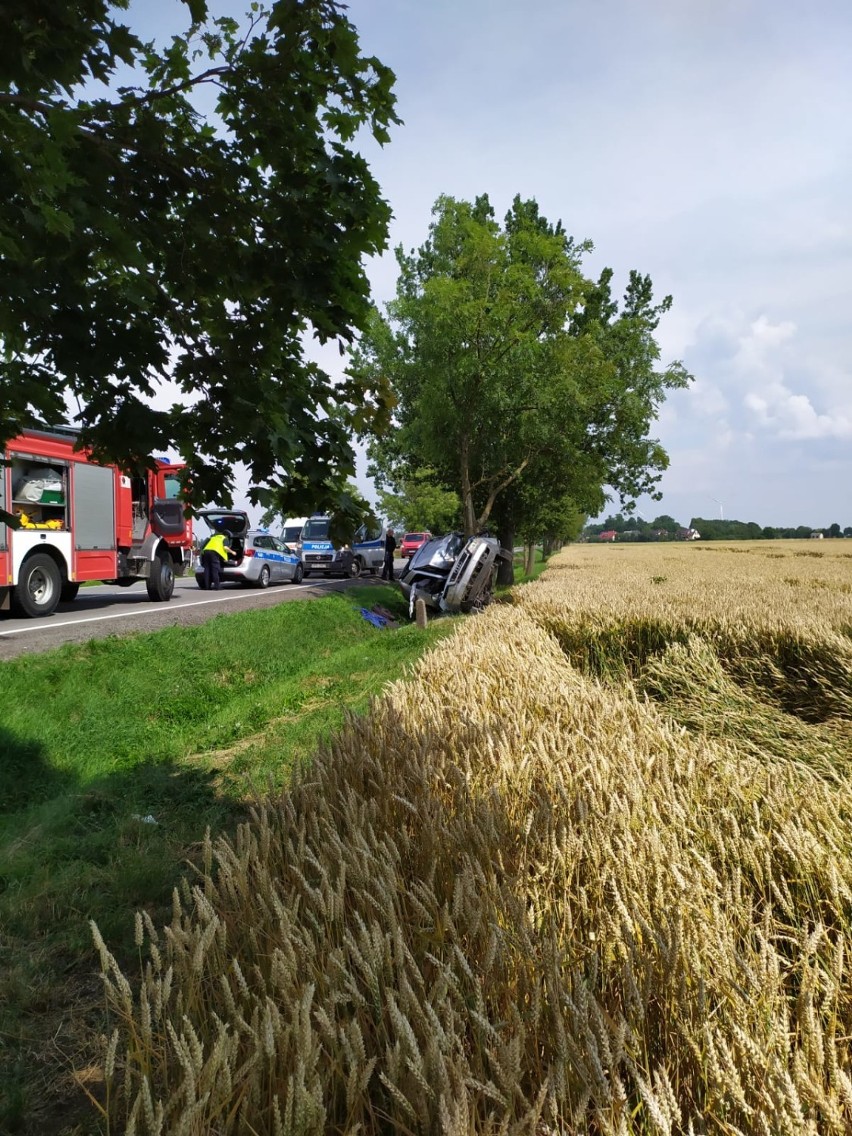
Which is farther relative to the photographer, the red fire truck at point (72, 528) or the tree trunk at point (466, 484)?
the tree trunk at point (466, 484)

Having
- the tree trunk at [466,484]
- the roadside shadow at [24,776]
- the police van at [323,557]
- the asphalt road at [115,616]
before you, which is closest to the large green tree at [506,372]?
the tree trunk at [466,484]

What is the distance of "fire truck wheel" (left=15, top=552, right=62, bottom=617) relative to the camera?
501 inches

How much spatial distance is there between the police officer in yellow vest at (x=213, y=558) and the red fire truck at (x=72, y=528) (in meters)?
2.31

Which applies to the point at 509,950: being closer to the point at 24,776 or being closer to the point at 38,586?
the point at 24,776

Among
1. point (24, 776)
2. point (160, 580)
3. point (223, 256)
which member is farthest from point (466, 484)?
point (223, 256)

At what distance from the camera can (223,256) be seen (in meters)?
3.52

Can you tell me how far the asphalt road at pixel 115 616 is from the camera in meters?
9.85

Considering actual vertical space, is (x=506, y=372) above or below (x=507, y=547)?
above

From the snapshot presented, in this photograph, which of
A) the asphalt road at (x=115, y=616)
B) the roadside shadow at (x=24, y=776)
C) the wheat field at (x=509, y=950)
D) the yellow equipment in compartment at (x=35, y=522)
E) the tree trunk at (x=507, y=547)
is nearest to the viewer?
the wheat field at (x=509, y=950)

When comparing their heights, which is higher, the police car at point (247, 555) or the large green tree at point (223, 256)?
the large green tree at point (223, 256)

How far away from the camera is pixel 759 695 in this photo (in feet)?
21.5

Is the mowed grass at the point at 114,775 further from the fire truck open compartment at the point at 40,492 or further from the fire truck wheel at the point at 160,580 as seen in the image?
the fire truck wheel at the point at 160,580

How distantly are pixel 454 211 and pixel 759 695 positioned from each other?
20.5 metres

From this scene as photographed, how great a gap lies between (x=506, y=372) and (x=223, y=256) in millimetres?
17991
